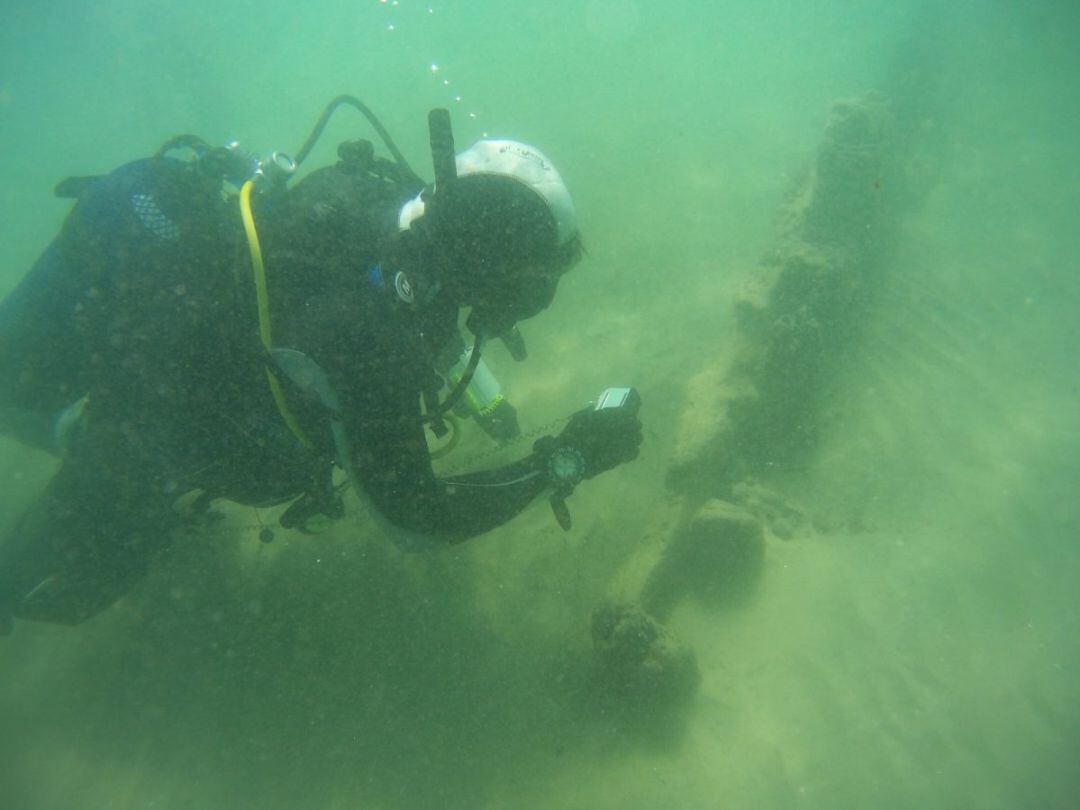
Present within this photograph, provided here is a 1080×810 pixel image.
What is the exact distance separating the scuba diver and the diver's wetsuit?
11 mm

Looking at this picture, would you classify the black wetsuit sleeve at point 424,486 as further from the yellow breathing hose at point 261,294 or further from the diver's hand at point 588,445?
the yellow breathing hose at point 261,294

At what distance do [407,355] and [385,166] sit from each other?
1.35m

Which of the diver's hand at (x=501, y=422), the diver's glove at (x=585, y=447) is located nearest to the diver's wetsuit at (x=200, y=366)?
the diver's glove at (x=585, y=447)

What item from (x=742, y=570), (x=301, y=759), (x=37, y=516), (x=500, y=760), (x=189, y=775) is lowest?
(x=189, y=775)

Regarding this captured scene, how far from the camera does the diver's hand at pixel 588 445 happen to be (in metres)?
3.22

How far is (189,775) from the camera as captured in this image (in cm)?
391

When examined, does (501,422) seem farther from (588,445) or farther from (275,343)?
(275,343)

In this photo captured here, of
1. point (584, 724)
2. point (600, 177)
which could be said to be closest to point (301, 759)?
point (584, 724)

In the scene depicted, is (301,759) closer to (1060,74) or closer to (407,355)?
(407,355)

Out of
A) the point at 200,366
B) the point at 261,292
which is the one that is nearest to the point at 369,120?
the point at 261,292

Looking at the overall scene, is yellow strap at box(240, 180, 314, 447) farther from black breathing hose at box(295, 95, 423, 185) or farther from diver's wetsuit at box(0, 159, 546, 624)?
black breathing hose at box(295, 95, 423, 185)

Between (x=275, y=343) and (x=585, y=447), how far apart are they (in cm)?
181

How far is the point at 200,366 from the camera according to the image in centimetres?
282

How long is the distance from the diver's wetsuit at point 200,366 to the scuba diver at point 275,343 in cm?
1
